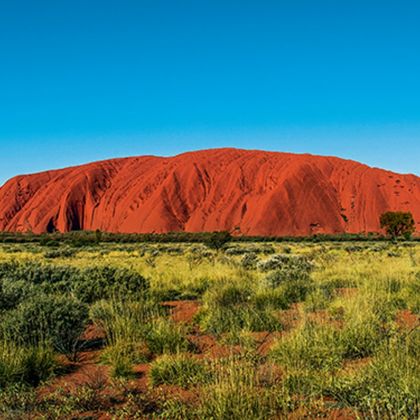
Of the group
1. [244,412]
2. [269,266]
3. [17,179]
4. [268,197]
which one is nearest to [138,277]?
[269,266]

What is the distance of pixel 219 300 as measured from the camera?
8508 millimetres

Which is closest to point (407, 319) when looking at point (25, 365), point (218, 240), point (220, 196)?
point (25, 365)

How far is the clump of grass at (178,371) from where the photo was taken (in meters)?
4.58

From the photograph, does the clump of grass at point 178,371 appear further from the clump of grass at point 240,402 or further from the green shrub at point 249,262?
the green shrub at point 249,262

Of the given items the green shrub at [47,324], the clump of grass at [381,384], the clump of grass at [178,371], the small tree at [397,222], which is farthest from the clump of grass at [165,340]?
the small tree at [397,222]

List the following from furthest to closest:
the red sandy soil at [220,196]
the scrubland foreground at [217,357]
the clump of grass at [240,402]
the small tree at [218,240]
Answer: the red sandy soil at [220,196] < the small tree at [218,240] < the scrubland foreground at [217,357] < the clump of grass at [240,402]

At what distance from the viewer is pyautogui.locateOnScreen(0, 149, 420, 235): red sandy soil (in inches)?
2945

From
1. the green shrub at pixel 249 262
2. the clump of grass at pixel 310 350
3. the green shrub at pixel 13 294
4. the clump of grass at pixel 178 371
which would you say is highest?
the green shrub at pixel 13 294

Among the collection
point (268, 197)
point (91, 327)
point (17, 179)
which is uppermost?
point (17, 179)

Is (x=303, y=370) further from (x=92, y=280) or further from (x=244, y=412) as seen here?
(x=92, y=280)

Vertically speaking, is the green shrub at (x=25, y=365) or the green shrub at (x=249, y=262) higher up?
the green shrub at (x=25, y=365)

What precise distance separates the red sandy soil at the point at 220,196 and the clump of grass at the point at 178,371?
6632cm

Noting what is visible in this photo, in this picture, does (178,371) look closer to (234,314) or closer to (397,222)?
(234,314)

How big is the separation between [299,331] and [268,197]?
70566 mm
